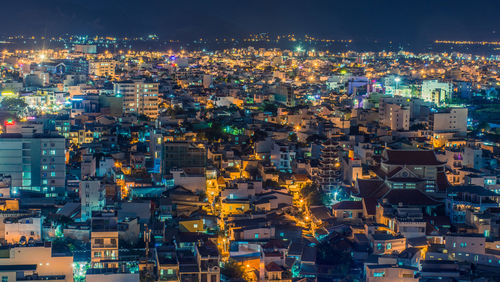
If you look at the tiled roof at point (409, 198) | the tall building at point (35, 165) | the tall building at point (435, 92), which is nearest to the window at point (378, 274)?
the tiled roof at point (409, 198)

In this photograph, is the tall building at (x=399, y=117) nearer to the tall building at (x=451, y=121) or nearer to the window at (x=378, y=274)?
the tall building at (x=451, y=121)

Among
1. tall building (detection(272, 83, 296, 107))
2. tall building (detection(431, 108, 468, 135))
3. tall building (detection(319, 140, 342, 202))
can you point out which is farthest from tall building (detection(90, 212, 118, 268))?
tall building (detection(272, 83, 296, 107))

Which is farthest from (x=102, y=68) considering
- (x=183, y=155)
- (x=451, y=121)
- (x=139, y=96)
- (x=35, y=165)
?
(x=35, y=165)

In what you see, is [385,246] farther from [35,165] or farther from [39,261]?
[35,165]

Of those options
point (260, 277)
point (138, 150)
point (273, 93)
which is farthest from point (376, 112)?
point (260, 277)

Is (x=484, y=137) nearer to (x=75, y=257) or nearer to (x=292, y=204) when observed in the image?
(x=292, y=204)

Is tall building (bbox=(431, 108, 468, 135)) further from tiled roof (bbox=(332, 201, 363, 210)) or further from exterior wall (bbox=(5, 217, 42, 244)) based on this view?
exterior wall (bbox=(5, 217, 42, 244))
